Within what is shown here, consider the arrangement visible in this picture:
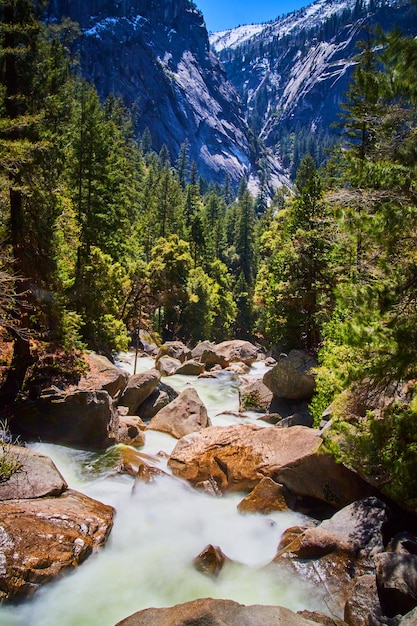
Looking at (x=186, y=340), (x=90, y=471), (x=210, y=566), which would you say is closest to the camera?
(x=210, y=566)

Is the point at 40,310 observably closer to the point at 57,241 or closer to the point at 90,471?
the point at 57,241

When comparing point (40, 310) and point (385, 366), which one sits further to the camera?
point (40, 310)

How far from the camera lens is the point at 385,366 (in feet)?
20.3

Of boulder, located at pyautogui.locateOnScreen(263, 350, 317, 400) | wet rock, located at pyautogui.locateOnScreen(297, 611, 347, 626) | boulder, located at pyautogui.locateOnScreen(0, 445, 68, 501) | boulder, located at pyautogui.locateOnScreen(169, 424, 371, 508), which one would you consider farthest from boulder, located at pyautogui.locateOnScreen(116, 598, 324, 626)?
boulder, located at pyautogui.locateOnScreen(263, 350, 317, 400)

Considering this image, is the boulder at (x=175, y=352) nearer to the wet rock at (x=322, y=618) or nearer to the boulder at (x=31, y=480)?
the boulder at (x=31, y=480)

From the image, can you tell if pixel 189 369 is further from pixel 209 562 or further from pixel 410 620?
pixel 410 620

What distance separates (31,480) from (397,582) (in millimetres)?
7306

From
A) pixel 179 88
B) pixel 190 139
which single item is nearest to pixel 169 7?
pixel 179 88

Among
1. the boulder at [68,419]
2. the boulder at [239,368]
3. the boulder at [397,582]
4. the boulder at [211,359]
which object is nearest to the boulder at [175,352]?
the boulder at [211,359]

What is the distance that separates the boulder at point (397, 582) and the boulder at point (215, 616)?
1.41 meters

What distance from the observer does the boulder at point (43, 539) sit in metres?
6.75

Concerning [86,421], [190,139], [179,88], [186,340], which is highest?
[179,88]

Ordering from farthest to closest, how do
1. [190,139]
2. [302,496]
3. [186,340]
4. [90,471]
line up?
[190,139] < [186,340] < [90,471] < [302,496]

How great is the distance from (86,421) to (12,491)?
4.90 metres
